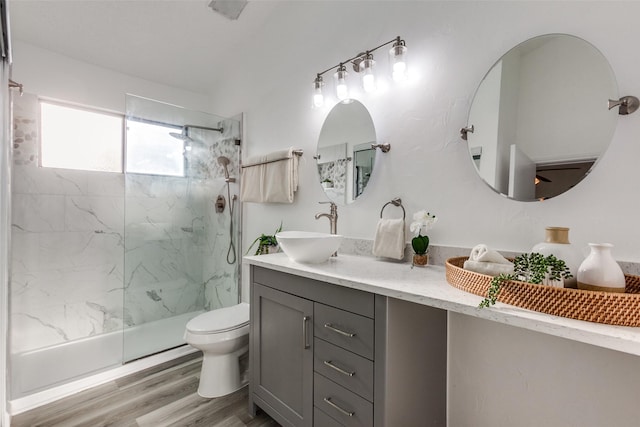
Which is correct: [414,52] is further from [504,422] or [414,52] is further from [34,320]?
[34,320]

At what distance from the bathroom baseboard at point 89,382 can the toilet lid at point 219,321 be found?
0.66 meters

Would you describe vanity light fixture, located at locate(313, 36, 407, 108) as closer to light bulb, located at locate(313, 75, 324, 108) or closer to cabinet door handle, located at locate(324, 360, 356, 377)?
light bulb, located at locate(313, 75, 324, 108)

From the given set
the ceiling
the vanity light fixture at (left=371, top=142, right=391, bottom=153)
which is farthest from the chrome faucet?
the ceiling

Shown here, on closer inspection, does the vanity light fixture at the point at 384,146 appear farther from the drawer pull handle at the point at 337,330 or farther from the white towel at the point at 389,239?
the drawer pull handle at the point at 337,330

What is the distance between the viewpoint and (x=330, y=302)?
3.84 ft

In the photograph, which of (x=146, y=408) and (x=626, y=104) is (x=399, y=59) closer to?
(x=626, y=104)

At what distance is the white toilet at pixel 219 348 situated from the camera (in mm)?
1760

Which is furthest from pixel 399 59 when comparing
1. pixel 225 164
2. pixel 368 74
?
pixel 225 164

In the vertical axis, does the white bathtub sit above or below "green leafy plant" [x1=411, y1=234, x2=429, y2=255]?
below

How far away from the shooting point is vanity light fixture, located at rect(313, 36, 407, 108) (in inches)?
55.7

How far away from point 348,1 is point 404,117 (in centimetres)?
89

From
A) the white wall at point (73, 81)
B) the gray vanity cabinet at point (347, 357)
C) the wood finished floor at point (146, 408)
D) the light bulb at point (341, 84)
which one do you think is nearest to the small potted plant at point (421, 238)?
the gray vanity cabinet at point (347, 357)

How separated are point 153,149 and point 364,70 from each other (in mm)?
1815

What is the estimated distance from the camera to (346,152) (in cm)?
177
